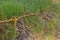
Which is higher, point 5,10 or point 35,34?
point 5,10

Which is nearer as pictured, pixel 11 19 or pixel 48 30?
pixel 11 19

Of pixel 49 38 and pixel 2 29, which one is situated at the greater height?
pixel 2 29

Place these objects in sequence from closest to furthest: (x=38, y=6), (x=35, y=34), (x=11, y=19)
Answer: (x=11, y=19)
(x=35, y=34)
(x=38, y=6)

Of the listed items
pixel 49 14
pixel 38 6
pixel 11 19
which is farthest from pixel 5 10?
pixel 49 14

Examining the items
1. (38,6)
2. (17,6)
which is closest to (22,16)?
(17,6)

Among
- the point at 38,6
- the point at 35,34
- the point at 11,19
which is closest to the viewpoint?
the point at 11,19

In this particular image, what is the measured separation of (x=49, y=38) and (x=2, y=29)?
62cm

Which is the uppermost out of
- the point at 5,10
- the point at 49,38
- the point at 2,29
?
the point at 5,10

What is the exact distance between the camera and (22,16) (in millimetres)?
3043

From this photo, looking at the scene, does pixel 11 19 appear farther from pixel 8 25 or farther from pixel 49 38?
pixel 49 38

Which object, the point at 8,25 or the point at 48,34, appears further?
the point at 48,34

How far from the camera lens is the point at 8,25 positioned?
293 cm

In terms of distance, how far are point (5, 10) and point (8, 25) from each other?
179 millimetres

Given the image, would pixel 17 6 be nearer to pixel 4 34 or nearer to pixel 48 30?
pixel 4 34
